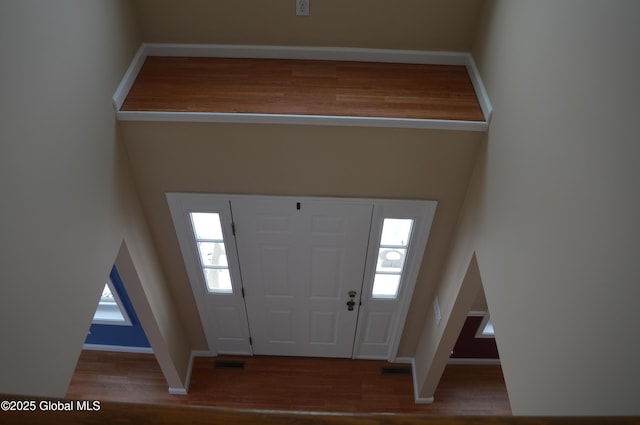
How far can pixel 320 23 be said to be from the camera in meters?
3.30

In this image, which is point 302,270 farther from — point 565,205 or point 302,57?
point 565,205

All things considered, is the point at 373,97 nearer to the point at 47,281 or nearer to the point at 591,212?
the point at 591,212

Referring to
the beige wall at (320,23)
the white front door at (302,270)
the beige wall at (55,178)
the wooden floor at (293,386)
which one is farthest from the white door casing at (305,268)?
the beige wall at (320,23)

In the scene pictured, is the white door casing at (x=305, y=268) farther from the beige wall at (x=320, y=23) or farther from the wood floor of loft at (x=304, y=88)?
the beige wall at (x=320, y=23)

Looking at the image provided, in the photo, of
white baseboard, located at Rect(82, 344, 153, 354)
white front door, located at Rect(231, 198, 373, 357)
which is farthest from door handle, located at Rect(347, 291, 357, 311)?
white baseboard, located at Rect(82, 344, 153, 354)

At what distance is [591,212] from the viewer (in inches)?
72.1

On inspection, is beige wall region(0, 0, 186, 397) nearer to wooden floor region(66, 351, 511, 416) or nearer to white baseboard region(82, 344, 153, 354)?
wooden floor region(66, 351, 511, 416)

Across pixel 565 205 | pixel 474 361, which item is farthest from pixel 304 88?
pixel 474 361

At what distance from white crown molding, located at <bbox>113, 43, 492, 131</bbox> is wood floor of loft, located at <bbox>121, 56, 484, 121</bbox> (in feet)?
0.14

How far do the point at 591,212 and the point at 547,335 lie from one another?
0.66 metres

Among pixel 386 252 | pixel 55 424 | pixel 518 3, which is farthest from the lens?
pixel 386 252

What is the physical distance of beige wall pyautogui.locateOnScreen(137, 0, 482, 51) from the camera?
322 cm

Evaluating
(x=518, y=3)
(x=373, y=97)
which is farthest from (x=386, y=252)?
(x=518, y=3)

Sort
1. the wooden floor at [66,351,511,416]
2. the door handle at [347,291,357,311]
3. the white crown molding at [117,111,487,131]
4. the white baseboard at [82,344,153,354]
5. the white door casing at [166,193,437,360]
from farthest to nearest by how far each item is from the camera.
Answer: the white baseboard at [82,344,153,354], the wooden floor at [66,351,511,416], the door handle at [347,291,357,311], the white door casing at [166,193,437,360], the white crown molding at [117,111,487,131]
